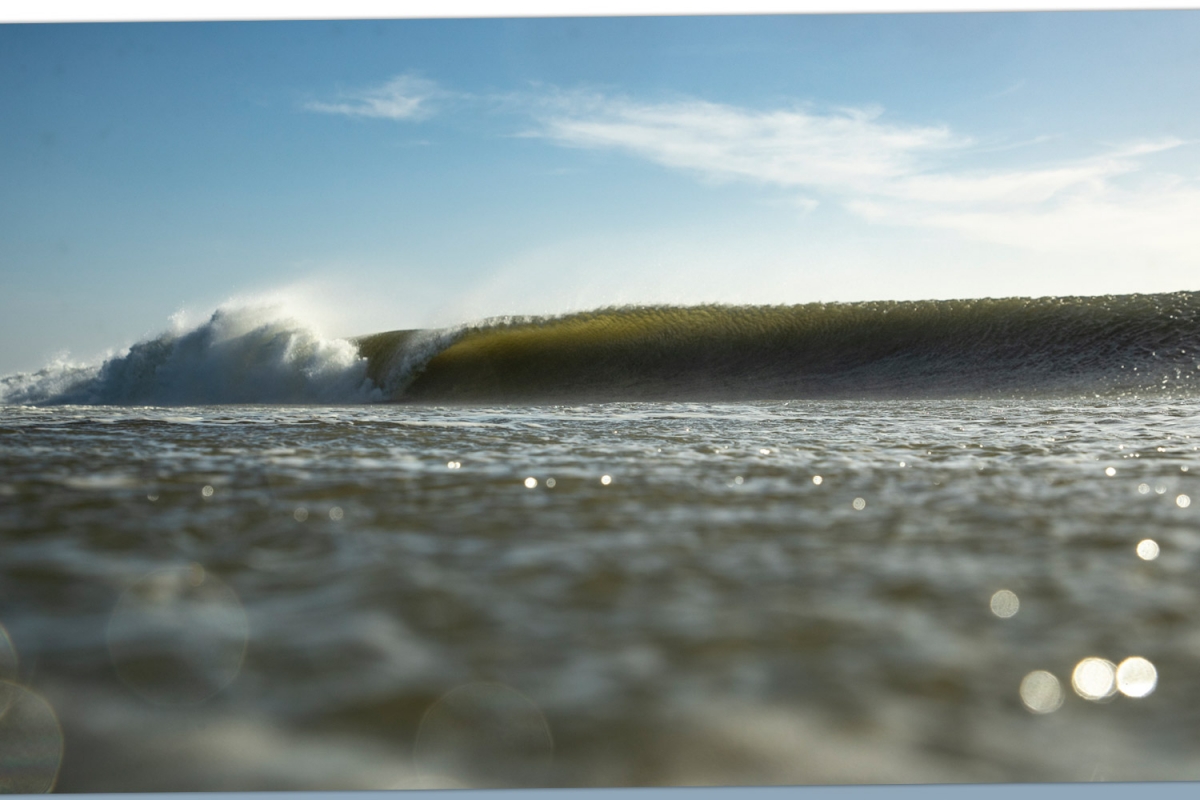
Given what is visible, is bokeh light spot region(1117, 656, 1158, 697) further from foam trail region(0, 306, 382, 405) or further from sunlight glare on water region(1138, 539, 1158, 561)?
foam trail region(0, 306, 382, 405)

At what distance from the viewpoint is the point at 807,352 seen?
1491 centimetres

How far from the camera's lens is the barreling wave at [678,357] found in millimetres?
12594

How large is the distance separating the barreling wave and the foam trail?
0.03 meters

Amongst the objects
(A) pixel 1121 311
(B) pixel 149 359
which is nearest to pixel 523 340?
(B) pixel 149 359

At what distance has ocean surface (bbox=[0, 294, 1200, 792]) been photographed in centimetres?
100

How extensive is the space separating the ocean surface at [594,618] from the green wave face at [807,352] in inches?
365

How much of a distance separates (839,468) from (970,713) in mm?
1942

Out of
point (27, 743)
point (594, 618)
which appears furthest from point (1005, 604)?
point (27, 743)

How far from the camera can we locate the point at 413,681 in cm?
111

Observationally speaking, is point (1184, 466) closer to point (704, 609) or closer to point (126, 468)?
point (704, 609)

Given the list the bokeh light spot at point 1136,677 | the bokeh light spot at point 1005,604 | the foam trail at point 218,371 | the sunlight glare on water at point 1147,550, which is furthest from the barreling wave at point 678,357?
the bokeh light spot at point 1136,677

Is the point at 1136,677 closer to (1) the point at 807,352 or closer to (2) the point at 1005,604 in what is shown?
(2) the point at 1005,604

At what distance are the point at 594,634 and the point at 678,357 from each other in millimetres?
14357

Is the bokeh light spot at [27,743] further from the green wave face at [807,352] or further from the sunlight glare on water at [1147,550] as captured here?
the green wave face at [807,352]
